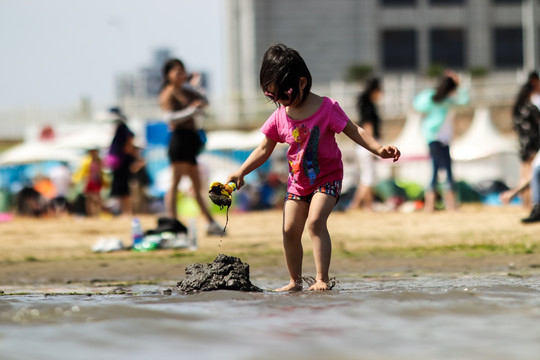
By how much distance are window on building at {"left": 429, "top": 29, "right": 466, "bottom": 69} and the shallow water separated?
43.1m

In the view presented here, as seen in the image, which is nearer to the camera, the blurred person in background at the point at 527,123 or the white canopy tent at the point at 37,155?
the blurred person in background at the point at 527,123

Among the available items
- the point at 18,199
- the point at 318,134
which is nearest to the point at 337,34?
the point at 18,199

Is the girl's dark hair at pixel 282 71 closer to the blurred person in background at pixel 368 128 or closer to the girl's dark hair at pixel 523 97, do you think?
the girl's dark hair at pixel 523 97

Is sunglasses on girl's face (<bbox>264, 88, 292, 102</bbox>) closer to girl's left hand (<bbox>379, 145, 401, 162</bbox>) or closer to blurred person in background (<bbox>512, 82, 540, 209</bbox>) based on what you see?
girl's left hand (<bbox>379, 145, 401, 162</bbox>)

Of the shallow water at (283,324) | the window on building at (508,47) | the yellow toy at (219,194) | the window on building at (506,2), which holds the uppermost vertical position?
the window on building at (506,2)

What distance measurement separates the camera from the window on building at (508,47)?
4828cm

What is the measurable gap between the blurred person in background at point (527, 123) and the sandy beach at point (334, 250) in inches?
28.3

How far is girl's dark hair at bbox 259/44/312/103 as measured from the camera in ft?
19.6

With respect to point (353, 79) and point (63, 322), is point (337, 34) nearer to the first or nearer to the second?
point (353, 79)

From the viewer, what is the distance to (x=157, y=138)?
67.2ft

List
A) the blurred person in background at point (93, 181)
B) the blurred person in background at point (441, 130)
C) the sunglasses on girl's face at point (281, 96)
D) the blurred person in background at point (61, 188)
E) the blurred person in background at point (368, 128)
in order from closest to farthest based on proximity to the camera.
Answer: the sunglasses on girl's face at point (281, 96) < the blurred person in background at point (441, 130) < the blurred person in background at point (368, 128) < the blurred person in background at point (93, 181) < the blurred person in background at point (61, 188)

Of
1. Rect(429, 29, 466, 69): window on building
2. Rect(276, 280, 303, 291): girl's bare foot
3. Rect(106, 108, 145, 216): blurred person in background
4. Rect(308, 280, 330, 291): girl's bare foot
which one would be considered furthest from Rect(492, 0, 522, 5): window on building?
Rect(308, 280, 330, 291): girl's bare foot

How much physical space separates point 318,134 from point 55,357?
2.57 metres

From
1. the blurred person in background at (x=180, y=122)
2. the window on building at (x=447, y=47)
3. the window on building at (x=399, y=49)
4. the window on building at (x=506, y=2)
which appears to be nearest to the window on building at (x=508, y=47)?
the window on building at (x=506, y=2)
